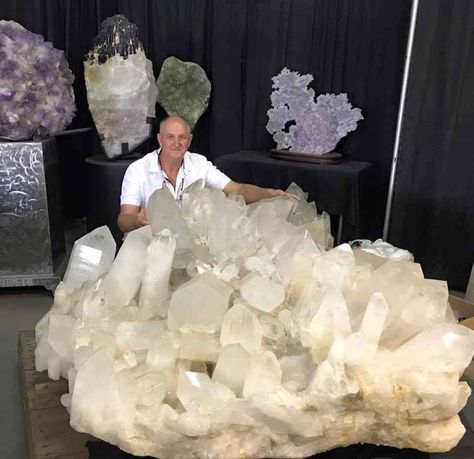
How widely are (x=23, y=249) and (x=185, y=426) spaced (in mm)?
1795

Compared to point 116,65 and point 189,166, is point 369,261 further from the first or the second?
point 116,65


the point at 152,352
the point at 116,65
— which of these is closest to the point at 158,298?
the point at 152,352

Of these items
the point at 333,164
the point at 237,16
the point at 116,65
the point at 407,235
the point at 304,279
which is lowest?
the point at 407,235

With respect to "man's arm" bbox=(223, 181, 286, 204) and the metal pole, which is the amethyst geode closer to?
"man's arm" bbox=(223, 181, 286, 204)

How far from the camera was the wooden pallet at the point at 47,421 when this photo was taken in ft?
3.13

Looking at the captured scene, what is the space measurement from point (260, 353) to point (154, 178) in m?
1.29

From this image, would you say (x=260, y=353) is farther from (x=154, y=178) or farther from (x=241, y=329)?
(x=154, y=178)

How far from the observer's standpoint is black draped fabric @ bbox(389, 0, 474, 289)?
8.23 feet

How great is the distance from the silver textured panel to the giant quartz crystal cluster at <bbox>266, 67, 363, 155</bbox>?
1.27 meters

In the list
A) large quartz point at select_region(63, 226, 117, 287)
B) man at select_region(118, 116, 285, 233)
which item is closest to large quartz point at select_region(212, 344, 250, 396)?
large quartz point at select_region(63, 226, 117, 287)

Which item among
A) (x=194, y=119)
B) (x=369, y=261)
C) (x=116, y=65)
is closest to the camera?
(x=369, y=261)

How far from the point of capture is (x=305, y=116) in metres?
3.03

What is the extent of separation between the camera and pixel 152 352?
0.84m

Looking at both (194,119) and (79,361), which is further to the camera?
(194,119)
